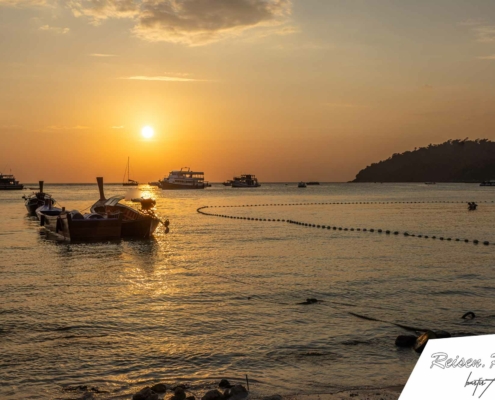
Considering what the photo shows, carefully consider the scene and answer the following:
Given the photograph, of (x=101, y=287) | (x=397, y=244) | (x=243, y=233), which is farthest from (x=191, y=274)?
(x=243, y=233)

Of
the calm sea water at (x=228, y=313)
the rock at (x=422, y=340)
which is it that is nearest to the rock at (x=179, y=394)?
the calm sea water at (x=228, y=313)

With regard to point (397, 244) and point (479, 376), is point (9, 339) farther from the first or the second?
point (397, 244)

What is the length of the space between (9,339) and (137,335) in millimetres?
3122

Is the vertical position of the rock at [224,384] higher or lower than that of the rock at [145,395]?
lower

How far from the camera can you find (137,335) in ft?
43.4

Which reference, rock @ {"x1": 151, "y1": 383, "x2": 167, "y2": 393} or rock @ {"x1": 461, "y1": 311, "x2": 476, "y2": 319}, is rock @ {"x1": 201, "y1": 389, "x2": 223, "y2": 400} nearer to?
rock @ {"x1": 151, "y1": 383, "x2": 167, "y2": 393}

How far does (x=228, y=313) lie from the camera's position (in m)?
15.6

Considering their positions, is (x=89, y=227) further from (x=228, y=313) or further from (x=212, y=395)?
(x=212, y=395)

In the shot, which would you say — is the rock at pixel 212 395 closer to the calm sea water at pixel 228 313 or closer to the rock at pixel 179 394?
the rock at pixel 179 394

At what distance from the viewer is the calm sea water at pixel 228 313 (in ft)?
34.4

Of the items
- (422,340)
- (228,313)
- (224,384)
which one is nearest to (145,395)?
(224,384)

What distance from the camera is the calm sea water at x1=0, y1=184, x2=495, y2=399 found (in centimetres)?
1048

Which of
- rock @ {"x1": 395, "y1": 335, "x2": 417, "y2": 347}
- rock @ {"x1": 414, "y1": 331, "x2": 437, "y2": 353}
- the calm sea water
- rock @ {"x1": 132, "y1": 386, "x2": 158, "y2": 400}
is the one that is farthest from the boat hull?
rock @ {"x1": 132, "y1": 386, "x2": 158, "y2": 400}

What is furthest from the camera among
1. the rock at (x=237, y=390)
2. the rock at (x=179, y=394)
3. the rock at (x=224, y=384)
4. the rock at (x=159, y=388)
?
the rock at (x=224, y=384)
